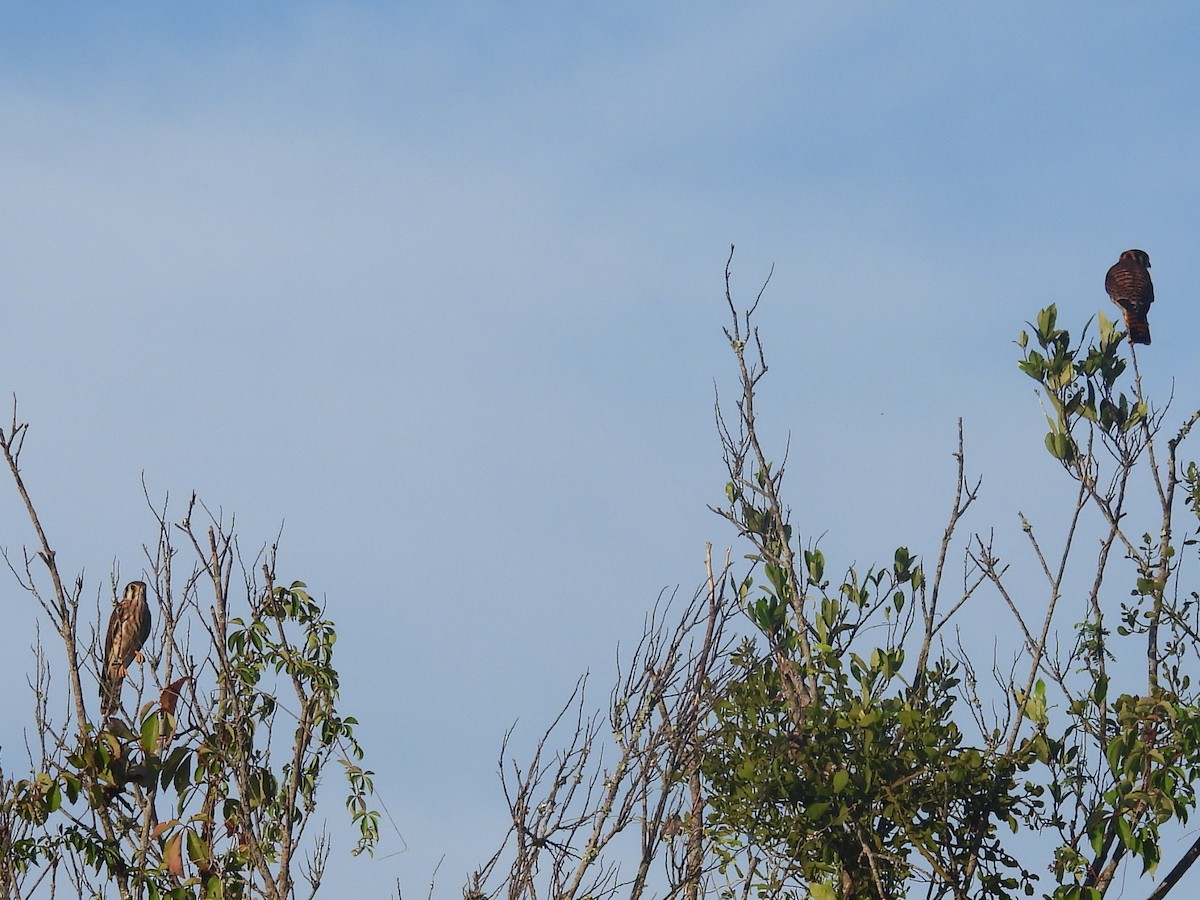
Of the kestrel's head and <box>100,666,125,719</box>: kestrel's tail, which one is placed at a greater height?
the kestrel's head

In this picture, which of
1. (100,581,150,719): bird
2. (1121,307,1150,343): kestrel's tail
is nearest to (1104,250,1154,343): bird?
(1121,307,1150,343): kestrel's tail

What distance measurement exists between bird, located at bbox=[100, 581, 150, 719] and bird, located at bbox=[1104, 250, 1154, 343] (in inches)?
271

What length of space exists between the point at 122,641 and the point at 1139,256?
8.23 meters

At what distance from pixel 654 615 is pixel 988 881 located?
225 centimetres

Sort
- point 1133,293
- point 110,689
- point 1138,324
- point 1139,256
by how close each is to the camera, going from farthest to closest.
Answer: point 1139,256 → point 1133,293 → point 1138,324 → point 110,689

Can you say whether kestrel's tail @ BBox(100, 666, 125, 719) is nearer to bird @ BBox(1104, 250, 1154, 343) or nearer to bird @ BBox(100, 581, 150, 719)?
bird @ BBox(100, 581, 150, 719)

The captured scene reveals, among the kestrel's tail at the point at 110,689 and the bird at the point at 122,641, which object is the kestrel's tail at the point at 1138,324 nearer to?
the bird at the point at 122,641

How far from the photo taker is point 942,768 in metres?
7.02

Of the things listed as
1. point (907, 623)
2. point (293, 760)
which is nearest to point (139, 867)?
point (293, 760)

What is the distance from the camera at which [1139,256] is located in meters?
11.5

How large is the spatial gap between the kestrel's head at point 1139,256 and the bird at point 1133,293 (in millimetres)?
289

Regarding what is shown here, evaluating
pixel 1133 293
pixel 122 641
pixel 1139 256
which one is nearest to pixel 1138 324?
pixel 1133 293

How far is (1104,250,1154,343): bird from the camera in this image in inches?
408

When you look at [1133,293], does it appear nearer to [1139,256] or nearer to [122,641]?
[1139,256]
